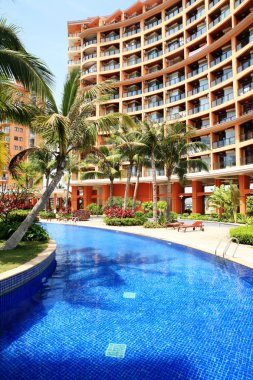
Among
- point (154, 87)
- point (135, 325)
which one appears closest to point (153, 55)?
point (154, 87)

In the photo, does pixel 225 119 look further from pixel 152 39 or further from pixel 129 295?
pixel 129 295

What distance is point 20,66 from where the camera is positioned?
270 inches

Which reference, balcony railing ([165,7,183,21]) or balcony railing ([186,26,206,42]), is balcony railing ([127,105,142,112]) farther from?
balcony railing ([165,7,183,21])

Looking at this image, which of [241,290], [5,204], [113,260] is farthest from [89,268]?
[5,204]

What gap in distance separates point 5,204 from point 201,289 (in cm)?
975

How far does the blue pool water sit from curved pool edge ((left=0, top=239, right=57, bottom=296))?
0.92 feet

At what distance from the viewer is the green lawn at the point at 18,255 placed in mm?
6324

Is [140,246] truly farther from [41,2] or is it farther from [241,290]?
[41,2]

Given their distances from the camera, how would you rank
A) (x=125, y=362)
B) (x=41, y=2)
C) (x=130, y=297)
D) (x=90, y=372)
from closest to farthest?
(x=90, y=372) < (x=125, y=362) < (x=130, y=297) < (x=41, y=2)

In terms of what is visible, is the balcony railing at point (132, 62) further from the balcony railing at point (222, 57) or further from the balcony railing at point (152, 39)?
the balcony railing at point (222, 57)

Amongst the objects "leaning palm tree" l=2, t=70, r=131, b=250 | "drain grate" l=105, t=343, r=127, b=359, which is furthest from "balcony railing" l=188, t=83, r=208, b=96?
"drain grate" l=105, t=343, r=127, b=359

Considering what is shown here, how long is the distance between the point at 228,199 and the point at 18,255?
2075cm

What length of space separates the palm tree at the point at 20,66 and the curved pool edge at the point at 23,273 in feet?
15.5

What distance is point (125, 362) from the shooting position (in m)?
3.62
